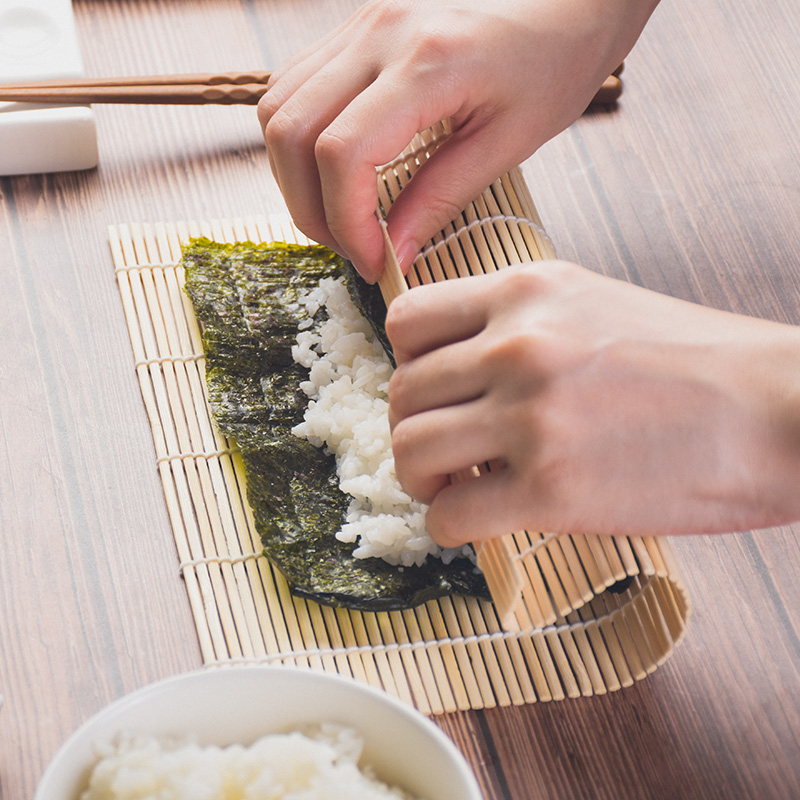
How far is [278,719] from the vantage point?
2.68 ft

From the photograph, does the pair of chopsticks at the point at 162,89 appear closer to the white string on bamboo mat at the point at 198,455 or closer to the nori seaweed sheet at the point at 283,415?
the nori seaweed sheet at the point at 283,415

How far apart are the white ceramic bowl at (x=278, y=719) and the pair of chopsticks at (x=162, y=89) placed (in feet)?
3.24

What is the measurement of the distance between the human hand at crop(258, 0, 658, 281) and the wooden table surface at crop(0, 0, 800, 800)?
0.91 feet

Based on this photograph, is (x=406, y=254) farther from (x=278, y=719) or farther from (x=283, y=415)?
(x=278, y=719)

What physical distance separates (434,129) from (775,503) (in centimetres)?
69

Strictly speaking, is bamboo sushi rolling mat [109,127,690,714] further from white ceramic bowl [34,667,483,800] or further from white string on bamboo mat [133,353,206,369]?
white ceramic bowl [34,667,483,800]

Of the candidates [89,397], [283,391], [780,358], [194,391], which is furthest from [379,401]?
[780,358]

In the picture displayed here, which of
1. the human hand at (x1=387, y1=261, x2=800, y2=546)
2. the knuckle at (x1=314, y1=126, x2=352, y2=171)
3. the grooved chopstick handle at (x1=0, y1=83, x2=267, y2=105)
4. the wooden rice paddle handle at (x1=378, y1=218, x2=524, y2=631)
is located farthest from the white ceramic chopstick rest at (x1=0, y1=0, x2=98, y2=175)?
the human hand at (x1=387, y1=261, x2=800, y2=546)

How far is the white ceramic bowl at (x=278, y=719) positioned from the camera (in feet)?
2.46

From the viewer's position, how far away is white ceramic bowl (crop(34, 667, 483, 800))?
75 centimetres

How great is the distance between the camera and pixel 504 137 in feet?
4.00

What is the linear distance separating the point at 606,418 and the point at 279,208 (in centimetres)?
77

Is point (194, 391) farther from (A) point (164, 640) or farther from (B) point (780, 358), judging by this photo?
(B) point (780, 358)

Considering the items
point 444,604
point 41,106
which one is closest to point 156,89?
point 41,106
